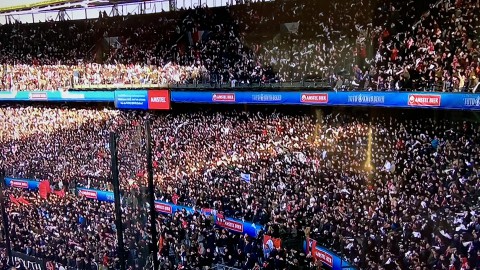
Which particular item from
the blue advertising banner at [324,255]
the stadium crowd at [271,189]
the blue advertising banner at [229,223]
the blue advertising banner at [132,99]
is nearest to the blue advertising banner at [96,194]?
the stadium crowd at [271,189]

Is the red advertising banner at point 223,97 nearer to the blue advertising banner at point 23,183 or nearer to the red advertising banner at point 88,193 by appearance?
the red advertising banner at point 88,193

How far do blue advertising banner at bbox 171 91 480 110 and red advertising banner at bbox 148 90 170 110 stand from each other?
0.28m

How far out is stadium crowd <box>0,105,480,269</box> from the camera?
30.5 feet

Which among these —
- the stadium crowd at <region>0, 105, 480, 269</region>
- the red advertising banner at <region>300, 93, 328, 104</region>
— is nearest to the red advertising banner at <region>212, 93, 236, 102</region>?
the stadium crowd at <region>0, 105, 480, 269</region>

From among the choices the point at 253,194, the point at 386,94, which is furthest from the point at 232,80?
the point at 386,94

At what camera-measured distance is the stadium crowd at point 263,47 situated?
11758mm

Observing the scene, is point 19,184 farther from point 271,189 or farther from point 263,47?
point 271,189

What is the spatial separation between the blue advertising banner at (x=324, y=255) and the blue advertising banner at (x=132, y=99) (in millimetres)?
9033

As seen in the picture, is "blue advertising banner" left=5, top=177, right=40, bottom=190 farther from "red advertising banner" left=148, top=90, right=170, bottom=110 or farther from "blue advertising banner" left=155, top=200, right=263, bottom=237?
"blue advertising banner" left=155, top=200, right=263, bottom=237

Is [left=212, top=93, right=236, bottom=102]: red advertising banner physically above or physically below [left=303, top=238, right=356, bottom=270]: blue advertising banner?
above

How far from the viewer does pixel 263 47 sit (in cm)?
1644

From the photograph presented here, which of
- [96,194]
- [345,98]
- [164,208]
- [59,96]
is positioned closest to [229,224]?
[164,208]

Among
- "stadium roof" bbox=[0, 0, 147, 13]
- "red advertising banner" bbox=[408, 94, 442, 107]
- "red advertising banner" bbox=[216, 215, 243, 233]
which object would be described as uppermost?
"stadium roof" bbox=[0, 0, 147, 13]

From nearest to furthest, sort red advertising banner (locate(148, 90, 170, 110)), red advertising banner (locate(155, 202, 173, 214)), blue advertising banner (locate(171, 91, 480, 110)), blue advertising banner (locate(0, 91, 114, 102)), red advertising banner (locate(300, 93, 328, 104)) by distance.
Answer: blue advertising banner (locate(171, 91, 480, 110)), red advertising banner (locate(300, 93, 328, 104)), red advertising banner (locate(155, 202, 173, 214)), red advertising banner (locate(148, 90, 170, 110)), blue advertising banner (locate(0, 91, 114, 102))
